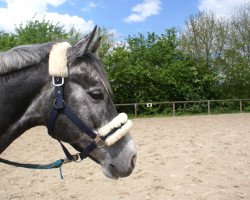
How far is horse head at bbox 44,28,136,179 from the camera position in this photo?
2412 mm

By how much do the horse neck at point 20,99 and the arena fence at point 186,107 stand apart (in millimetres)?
19835

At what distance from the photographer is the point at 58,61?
2.41 m

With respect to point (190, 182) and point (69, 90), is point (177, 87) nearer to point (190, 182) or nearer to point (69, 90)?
point (190, 182)

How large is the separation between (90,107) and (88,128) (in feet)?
0.51

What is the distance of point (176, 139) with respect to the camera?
35.4 feet

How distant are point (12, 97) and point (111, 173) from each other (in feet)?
3.11

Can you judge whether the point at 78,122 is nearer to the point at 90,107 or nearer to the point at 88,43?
the point at 90,107

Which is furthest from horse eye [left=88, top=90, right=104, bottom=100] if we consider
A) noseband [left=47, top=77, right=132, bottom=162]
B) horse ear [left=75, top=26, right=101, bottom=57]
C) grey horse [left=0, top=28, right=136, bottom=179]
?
horse ear [left=75, top=26, right=101, bottom=57]

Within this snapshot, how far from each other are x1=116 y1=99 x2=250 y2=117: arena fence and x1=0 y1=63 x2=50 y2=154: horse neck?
19835 millimetres

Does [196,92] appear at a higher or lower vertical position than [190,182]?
higher

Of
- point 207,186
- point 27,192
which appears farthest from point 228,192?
point 27,192

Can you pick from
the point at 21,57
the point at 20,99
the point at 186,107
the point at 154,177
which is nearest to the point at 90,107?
the point at 20,99

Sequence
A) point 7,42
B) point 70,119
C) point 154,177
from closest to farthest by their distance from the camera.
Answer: point 70,119, point 154,177, point 7,42

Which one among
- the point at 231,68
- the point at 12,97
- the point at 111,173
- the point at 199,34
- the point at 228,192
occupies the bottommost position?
the point at 228,192
